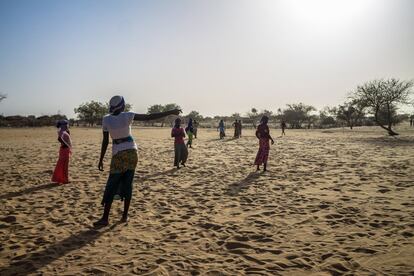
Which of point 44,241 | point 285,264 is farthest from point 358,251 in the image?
point 44,241

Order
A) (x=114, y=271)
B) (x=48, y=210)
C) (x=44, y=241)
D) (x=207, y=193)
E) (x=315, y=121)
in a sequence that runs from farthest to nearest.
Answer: (x=315, y=121) < (x=207, y=193) < (x=48, y=210) < (x=44, y=241) < (x=114, y=271)

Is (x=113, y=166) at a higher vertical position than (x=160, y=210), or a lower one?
higher

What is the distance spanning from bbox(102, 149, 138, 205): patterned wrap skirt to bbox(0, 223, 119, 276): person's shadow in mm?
591

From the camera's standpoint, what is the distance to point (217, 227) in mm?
5059

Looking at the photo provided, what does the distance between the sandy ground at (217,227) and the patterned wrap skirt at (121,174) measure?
529 millimetres

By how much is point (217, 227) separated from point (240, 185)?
10.7ft

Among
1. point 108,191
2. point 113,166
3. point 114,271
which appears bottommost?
point 114,271

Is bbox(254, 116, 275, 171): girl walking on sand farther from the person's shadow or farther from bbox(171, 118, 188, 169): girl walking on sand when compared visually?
the person's shadow

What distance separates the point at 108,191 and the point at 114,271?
66.0 inches

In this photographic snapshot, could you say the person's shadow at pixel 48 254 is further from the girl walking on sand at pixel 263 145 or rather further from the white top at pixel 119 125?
the girl walking on sand at pixel 263 145

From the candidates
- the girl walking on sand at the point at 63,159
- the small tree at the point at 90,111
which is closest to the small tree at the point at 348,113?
the small tree at the point at 90,111

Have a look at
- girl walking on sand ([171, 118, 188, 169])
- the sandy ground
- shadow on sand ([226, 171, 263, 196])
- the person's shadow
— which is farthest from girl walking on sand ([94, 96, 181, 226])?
girl walking on sand ([171, 118, 188, 169])

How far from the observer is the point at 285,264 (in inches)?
147

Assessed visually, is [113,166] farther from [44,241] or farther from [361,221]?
[361,221]
